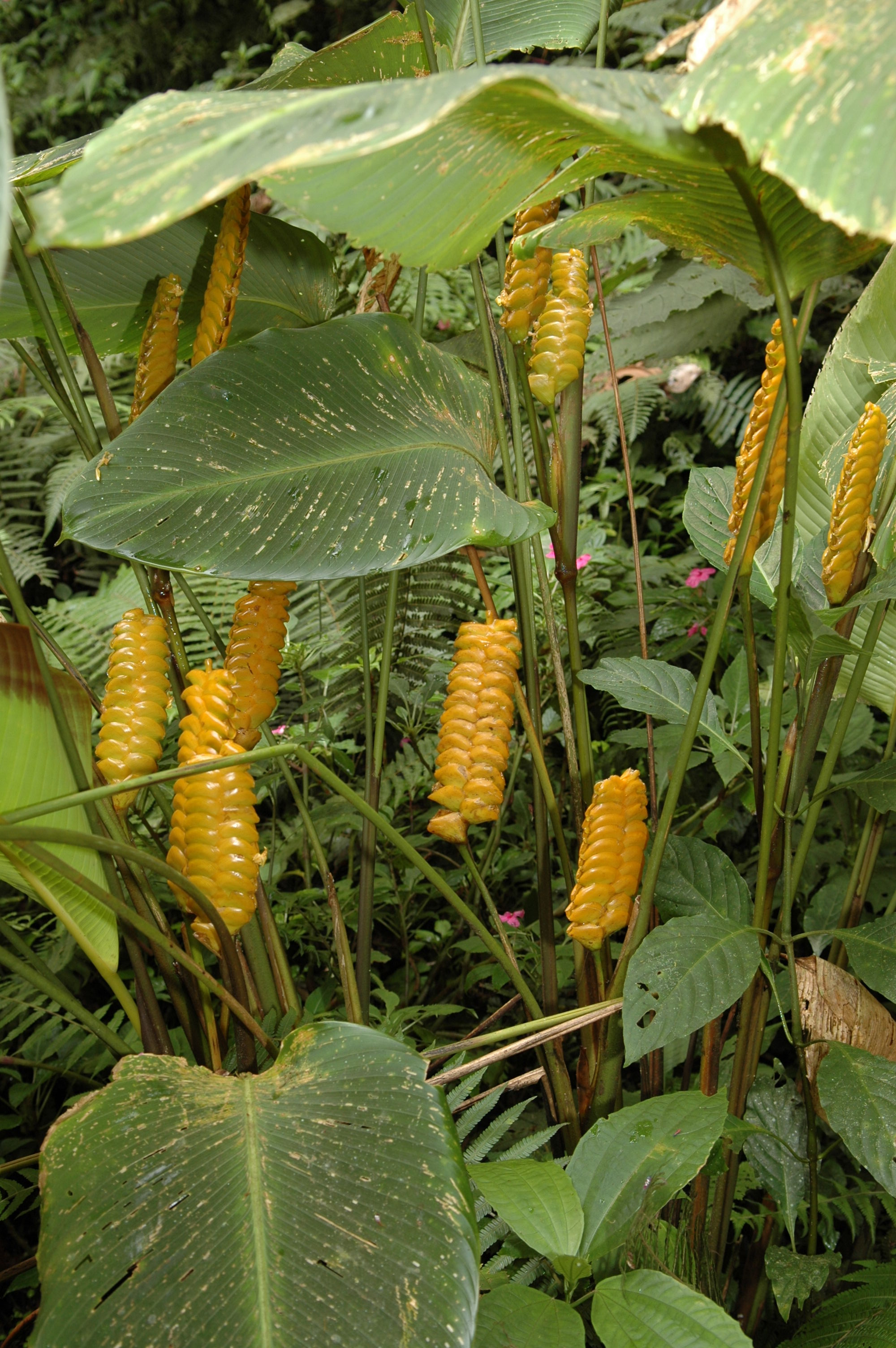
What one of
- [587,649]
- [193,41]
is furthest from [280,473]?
[193,41]

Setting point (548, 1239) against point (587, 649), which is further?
point (587, 649)

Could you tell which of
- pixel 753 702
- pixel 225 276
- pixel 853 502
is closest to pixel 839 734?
pixel 753 702

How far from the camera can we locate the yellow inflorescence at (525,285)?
2.14ft

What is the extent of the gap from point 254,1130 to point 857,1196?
63cm

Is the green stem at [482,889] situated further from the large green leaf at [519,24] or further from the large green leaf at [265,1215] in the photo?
the large green leaf at [519,24]

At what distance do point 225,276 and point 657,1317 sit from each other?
650 millimetres

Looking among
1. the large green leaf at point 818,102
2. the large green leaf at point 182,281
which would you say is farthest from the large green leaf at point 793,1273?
the large green leaf at point 182,281

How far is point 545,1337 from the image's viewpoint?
0.46 metres

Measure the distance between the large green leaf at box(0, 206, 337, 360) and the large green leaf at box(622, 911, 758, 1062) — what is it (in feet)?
1.76

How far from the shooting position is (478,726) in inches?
23.1

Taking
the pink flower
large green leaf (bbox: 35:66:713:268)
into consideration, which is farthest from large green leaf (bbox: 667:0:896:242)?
the pink flower

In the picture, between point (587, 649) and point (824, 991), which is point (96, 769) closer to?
point (824, 991)

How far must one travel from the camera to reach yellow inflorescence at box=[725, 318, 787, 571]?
0.58m

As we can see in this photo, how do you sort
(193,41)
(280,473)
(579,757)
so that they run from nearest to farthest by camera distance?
(280,473)
(579,757)
(193,41)
